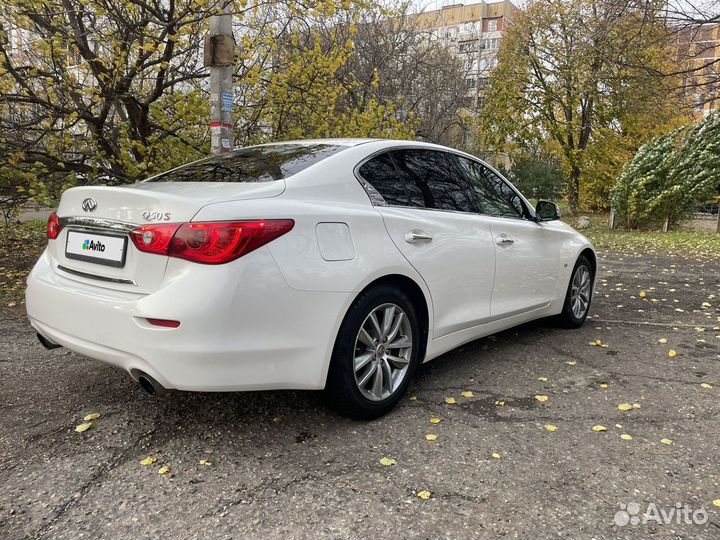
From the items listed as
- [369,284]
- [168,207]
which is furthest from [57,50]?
[369,284]

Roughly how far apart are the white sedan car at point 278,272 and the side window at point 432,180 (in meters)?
0.01

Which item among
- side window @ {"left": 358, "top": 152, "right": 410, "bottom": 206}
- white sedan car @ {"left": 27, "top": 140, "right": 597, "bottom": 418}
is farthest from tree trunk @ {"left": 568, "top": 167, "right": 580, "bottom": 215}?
side window @ {"left": 358, "top": 152, "right": 410, "bottom": 206}

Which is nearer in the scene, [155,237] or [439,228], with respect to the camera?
[155,237]

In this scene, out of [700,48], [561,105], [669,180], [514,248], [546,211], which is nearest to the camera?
[514,248]

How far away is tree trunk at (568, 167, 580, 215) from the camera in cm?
2384

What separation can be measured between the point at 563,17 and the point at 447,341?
21169 mm

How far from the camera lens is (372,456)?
8.63 ft

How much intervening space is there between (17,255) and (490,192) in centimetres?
800

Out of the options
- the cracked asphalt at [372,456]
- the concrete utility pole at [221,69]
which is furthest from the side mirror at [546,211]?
the concrete utility pole at [221,69]

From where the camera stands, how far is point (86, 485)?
237cm

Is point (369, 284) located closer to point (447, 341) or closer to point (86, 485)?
point (447, 341)

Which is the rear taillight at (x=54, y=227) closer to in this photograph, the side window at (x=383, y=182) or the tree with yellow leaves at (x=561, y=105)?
the side window at (x=383, y=182)

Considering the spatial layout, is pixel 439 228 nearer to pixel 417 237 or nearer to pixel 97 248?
pixel 417 237

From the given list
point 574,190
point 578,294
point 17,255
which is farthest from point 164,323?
point 574,190
